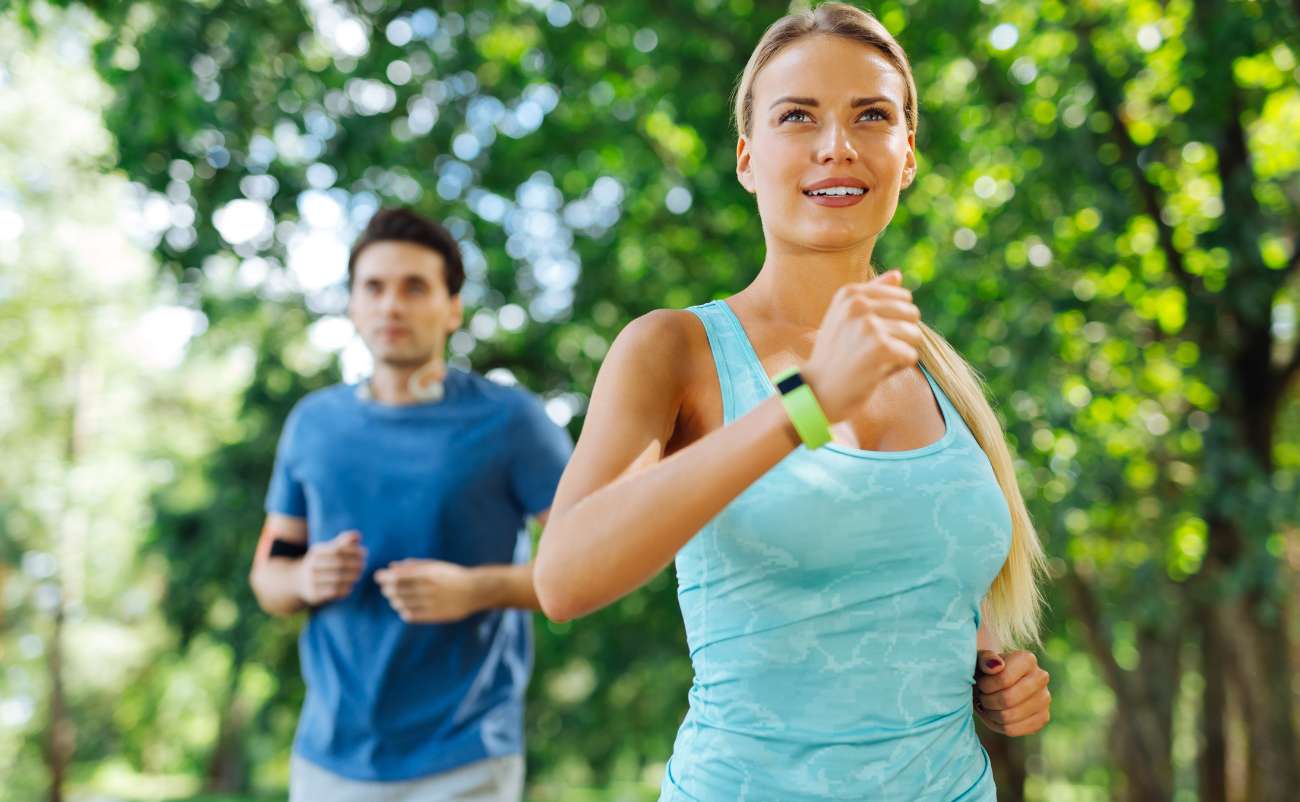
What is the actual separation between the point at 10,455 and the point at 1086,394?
2435cm

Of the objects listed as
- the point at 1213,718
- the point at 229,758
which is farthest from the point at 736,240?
the point at 229,758

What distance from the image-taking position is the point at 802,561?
59.8 inches

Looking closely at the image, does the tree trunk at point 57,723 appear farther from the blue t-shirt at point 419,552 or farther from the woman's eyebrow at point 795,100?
the woman's eyebrow at point 795,100

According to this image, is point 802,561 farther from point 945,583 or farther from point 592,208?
point 592,208

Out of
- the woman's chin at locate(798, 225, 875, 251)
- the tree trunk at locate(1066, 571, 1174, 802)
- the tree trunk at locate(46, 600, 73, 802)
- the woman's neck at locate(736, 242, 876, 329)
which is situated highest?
the woman's chin at locate(798, 225, 875, 251)

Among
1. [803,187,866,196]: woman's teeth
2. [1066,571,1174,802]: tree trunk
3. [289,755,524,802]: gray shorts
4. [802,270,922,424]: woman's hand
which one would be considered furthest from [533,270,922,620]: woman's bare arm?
[1066,571,1174,802]: tree trunk

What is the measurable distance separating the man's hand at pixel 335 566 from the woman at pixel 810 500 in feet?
5.11

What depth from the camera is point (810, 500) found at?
4.94 feet

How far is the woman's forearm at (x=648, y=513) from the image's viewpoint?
4.29ft

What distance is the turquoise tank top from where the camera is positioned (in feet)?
4.99

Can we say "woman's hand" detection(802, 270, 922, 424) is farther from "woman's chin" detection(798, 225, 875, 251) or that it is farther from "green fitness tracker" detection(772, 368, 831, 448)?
"woman's chin" detection(798, 225, 875, 251)

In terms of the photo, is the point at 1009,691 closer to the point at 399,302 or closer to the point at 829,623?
the point at 829,623

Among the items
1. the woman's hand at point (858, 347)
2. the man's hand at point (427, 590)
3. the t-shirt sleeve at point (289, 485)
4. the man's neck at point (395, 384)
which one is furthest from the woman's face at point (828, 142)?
the t-shirt sleeve at point (289, 485)

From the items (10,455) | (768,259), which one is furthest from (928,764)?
(10,455)
